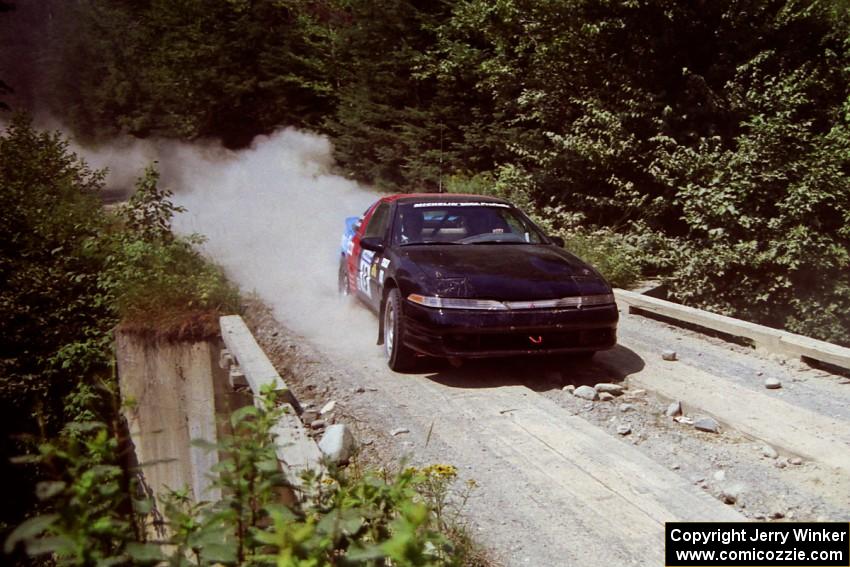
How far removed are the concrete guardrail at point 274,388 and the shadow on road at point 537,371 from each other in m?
1.50

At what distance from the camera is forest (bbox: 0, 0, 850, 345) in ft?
33.3

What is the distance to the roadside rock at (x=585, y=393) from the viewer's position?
5.92m

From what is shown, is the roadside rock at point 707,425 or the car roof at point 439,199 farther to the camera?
the car roof at point 439,199

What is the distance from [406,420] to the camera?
5430 millimetres

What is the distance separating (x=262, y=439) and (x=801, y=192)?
31.0ft

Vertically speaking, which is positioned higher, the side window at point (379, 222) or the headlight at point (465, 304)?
the side window at point (379, 222)

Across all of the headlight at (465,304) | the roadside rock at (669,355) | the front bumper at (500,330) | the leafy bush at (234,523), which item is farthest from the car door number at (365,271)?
the leafy bush at (234,523)

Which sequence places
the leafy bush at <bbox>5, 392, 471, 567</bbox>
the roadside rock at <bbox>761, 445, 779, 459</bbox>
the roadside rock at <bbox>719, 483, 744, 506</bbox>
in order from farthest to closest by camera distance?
the roadside rock at <bbox>761, 445, 779, 459</bbox>
the roadside rock at <bbox>719, 483, 744, 506</bbox>
the leafy bush at <bbox>5, 392, 471, 567</bbox>

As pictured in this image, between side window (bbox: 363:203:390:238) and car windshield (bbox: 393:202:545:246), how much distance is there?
294 millimetres

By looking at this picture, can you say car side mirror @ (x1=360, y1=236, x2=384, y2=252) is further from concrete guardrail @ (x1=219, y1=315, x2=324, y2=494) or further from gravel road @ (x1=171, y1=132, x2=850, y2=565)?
concrete guardrail @ (x1=219, y1=315, x2=324, y2=494)

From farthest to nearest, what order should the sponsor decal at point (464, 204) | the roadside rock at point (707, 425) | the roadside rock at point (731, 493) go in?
the sponsor decal at point (464, 204) → the roadside rock at point (707, 425) → the roadside rock at point (731, 493)

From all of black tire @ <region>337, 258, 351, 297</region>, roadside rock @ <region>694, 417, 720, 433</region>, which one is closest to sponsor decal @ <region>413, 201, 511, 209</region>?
black tire @ <region>337, 258, 351, 297</region>

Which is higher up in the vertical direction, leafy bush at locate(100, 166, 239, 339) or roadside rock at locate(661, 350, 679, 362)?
leafy bush at locate(100, 166, 239, 339)

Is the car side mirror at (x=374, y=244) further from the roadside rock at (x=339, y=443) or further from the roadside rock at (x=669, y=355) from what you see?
the roadside rock at (x=669, y=355)
